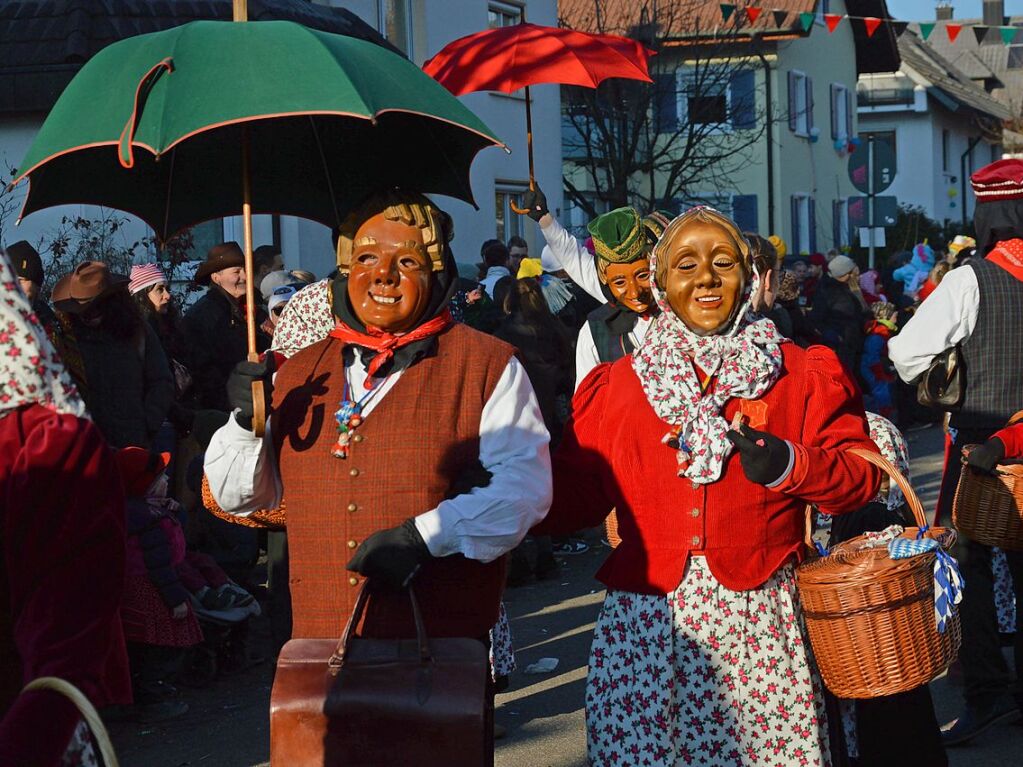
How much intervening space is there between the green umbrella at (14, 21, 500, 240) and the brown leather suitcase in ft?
4.00

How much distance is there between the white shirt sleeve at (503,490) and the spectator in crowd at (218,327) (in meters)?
5.09

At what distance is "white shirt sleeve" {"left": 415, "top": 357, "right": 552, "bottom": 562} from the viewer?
356cm

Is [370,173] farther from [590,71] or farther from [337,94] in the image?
[590,71]

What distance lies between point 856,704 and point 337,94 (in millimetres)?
2345

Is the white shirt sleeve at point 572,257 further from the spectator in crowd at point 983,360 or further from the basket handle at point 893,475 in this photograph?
the basket handle at point 893,475

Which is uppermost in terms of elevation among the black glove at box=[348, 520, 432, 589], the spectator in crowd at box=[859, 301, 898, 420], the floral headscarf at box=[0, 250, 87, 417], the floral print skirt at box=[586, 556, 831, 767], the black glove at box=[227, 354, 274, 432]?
the floral headscarf at box=[0, 250, 87, 417]

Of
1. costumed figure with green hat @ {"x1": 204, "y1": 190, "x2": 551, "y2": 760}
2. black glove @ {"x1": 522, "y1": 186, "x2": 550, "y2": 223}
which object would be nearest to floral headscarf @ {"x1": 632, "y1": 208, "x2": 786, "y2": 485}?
costumed figure with green hat @ {"x1": 204, "y1": 190, "x2": 551, "y2": 760}

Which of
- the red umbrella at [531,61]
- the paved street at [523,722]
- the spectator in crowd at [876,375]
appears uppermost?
the red umbrella at [531,61]

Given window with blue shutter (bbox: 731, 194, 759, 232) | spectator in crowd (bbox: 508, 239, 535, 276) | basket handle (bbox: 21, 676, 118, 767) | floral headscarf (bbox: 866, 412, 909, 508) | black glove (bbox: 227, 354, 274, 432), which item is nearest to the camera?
basket handle (bbox: 21, 676, 118, 767)

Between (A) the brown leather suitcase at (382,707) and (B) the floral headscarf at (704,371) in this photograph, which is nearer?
(A) the brown leather suitcase at (382,707)

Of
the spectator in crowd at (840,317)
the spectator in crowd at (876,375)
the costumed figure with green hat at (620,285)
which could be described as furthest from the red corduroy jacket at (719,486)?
the spectator in crowd at (876,375)

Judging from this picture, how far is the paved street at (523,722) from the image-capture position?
6.23 metres

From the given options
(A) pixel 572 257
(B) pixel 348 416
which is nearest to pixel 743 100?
(A) pixel 572 257

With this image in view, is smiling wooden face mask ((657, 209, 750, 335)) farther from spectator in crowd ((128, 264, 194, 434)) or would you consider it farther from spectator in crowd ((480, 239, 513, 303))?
spectator in crowd ((480, 239, 513, 303))
